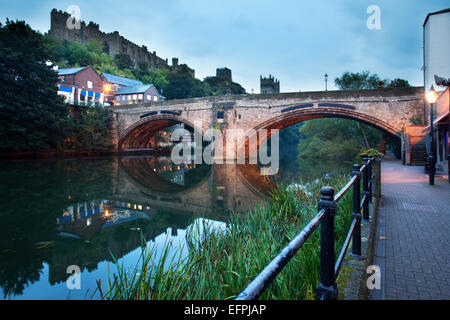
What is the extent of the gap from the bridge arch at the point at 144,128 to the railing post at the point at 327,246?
2295 cm

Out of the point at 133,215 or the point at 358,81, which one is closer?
the point at 133,215

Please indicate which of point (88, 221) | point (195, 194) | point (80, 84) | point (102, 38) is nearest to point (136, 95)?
point (80, 84)

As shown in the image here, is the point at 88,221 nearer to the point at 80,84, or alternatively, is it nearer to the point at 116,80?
the point at 80,84

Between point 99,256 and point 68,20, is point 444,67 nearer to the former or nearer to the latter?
point 99,256

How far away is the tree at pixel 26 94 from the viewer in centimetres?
1852

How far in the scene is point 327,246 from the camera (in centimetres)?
147

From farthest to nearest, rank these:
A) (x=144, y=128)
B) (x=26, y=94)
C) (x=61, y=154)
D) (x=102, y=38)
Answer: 1. (x=102, y=38)
2. (x=144, y=128)
3. (x=61, y=154)
4. (x=26, y=94)

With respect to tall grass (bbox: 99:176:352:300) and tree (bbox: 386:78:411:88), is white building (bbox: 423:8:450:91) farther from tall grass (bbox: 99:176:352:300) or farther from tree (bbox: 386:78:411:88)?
tall grass (bbox: 99:176:352:300)

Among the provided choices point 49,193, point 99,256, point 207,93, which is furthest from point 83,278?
point 207,93

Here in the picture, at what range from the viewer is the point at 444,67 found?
1435 cm

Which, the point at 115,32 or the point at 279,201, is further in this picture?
the point at 115,32

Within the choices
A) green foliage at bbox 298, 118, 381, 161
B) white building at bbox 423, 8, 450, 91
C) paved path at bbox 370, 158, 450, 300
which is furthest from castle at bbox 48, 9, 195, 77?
paved path at bbox 370, 158, 450, 300

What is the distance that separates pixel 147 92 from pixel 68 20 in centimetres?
4039

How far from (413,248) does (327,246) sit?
7.11ft
